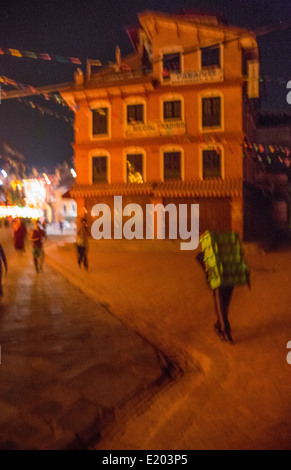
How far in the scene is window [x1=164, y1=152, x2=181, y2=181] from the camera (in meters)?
22.9

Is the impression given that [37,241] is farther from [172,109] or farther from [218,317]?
[172,109]

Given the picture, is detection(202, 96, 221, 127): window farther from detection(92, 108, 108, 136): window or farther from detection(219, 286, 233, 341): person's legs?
detection(219, 286, 233, 341): person's legs

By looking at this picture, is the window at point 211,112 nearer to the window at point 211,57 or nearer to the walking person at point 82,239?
the window at point 211,57

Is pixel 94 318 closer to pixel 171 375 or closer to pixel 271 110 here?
pixel 171 375

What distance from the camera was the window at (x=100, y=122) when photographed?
24.0 m

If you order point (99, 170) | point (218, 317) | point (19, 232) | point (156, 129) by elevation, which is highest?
point (156, 129)

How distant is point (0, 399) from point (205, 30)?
2242cm

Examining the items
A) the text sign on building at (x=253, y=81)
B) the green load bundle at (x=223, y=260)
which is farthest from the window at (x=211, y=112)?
the green load bundle at (x=223, y=260)

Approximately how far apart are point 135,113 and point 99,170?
4.01 metres

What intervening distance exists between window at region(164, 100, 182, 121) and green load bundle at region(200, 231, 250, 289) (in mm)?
17933

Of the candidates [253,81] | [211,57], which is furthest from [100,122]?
[253,81]

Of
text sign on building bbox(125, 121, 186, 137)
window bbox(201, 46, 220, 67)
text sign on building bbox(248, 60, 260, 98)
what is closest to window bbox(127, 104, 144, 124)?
text sign on building bbox(125, 121, 186, 137)

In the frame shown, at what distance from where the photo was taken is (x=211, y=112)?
72.5ft
